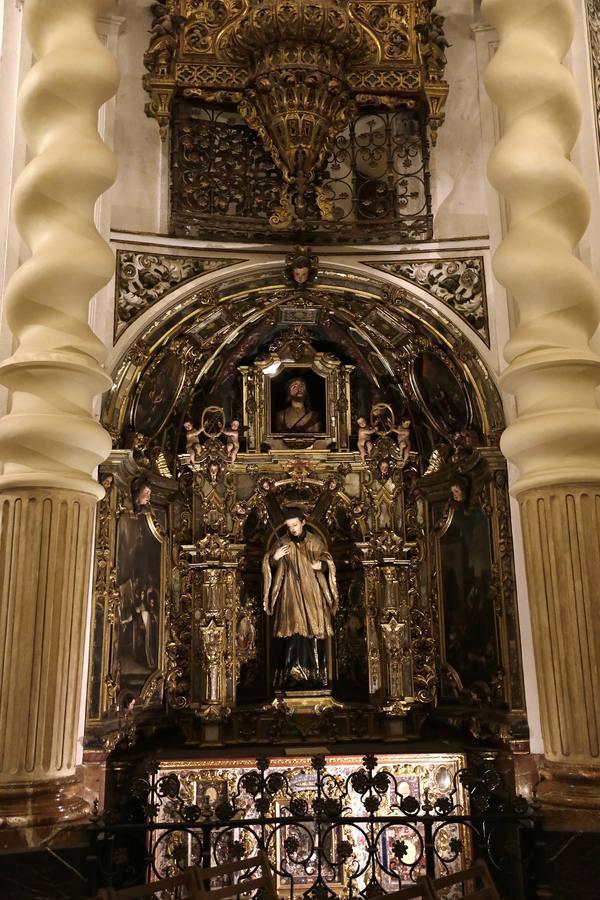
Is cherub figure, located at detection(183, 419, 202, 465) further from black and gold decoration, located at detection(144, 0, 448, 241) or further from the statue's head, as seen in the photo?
the statue's head

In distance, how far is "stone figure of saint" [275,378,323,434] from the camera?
9008mm

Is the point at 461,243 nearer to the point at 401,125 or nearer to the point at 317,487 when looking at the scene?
the point at 401,125

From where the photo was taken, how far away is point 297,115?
25.0ft

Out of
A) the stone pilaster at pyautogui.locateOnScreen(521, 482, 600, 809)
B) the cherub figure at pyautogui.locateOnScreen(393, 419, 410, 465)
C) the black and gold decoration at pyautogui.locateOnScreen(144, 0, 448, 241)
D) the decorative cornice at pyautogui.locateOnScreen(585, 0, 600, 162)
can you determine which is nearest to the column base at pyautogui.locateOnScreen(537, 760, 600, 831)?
the stone pilaster at pyautogui.locateOnScreen(521, 482, 600, 809)

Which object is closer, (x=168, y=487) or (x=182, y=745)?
(x=182, y=745)

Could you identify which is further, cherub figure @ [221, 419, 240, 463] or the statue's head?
cherub figure @ [221, 419, 240, 463]

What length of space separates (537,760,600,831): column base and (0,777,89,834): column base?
8.31 feet

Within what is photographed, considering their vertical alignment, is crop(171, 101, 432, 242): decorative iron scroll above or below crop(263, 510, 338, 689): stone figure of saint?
above

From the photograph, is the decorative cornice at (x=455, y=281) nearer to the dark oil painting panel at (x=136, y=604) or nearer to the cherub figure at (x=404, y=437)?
the cherub figure at (x=404, y=437)

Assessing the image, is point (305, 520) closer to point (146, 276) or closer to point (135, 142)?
point (146, 276)

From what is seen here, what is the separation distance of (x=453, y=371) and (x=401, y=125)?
2532mm

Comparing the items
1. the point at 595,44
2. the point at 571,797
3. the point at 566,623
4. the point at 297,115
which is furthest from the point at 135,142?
the point at 571,797

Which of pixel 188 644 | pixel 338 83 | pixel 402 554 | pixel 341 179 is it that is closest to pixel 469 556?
pixel 402 554

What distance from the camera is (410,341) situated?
8.30 meters
